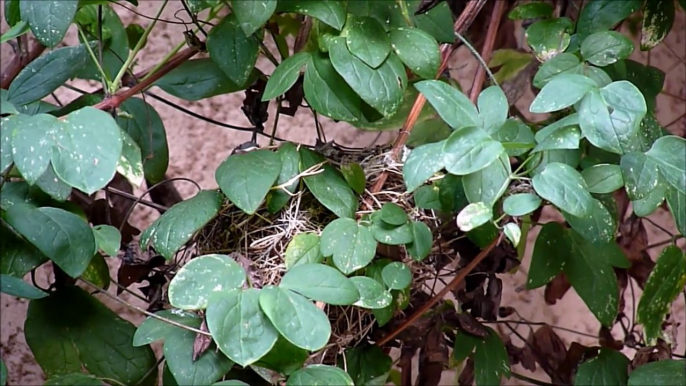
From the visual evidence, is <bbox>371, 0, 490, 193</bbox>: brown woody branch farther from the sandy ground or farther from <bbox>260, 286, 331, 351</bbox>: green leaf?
the sandy ground

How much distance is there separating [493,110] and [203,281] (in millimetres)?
274

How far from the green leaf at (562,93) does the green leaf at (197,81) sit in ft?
1.16

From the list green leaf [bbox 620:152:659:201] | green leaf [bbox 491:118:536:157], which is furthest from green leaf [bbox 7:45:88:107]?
green leaf [bbox 620:152:659:201]

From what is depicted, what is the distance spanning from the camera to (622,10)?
0.79 meters

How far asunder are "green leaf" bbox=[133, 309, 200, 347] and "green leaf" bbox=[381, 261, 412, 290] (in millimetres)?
171

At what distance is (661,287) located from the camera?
0.78 m

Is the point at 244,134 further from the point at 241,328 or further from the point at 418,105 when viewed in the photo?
the point at 241,328

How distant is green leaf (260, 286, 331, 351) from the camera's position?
564 mm

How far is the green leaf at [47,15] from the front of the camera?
22.1 inches

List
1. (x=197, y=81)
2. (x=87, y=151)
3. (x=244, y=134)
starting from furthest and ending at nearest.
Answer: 1. (x=244, y=134)
2. (x=197, y=81)
3. (x=87, y=151)

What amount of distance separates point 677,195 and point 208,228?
0.43m

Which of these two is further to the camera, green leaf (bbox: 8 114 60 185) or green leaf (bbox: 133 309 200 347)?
green leaf (bbox: 133 309 200 347)

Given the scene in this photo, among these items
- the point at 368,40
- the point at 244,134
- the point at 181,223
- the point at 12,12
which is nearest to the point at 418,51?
the point at 368,40

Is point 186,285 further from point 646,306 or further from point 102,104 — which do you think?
point 646,306
